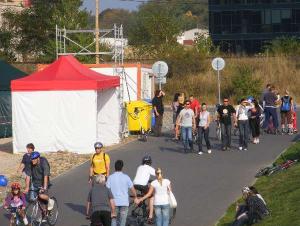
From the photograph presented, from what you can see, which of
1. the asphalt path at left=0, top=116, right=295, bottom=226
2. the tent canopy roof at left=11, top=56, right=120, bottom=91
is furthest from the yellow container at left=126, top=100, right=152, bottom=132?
the tent canopy roof at left=11, top=56, right=120, bottom=91

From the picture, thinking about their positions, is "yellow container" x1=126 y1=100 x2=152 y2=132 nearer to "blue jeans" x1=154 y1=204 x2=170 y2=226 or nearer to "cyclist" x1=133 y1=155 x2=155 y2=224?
"cyclist" x1=133 y1=155 x2=155 y2=224

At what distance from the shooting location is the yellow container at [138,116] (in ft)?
98.9

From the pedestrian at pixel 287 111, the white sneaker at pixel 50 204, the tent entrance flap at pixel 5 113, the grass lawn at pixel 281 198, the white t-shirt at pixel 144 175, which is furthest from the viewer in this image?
the tent entrance flap at pixel 5 113

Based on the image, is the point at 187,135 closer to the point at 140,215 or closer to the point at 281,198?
the point at 281,198

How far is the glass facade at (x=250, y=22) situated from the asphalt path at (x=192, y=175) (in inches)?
1840

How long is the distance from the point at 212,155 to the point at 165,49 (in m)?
36.5

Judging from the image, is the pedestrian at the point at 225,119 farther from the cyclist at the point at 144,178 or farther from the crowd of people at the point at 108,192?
the cyclist at the point at 144,178

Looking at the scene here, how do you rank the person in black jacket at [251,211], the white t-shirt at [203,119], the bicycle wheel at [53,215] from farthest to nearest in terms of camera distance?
the white t-shirt at [203,119] → the bicycle wheel at [53,215] → the person in black jacket at [251,211]

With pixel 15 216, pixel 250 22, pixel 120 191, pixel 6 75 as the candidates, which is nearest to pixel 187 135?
pixel 15 216

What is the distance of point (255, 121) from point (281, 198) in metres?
10.8

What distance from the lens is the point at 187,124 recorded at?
24688 mm

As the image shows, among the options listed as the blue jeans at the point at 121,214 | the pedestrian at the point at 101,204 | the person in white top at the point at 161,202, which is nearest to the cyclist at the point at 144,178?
the person in white top at the point at 161,202

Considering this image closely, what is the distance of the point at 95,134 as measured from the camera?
2541 cm

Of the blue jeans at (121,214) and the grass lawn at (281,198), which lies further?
the blue jeans at (121,214)
